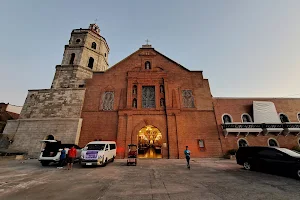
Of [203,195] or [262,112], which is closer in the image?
[203,195]

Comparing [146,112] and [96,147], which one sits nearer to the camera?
[96,147]

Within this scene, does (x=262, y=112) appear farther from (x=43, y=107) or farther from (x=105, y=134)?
(x=43, y=107)

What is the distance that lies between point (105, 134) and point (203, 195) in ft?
46.4

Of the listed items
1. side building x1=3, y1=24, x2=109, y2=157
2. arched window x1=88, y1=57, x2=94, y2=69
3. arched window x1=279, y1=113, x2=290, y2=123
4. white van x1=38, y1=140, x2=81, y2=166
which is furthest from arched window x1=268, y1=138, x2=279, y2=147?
arched window x1=88, y1=57, x2=94, y2=69

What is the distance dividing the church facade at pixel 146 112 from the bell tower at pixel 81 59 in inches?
6.4

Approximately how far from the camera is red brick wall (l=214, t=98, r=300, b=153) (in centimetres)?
1650

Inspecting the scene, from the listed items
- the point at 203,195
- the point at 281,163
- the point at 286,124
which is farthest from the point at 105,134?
the point at 286,124

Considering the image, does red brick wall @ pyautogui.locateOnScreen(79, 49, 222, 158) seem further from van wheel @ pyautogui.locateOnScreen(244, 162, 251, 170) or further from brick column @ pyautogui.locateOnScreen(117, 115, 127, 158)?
van wheel @ pyautogui.locateOnScreen(244, 162, 251, 170)

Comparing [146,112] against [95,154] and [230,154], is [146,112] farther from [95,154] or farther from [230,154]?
[230,154]

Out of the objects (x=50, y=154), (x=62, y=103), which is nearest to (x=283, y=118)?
(x=50, y=154)

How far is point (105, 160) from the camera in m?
11.1

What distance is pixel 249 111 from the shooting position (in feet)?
61.0

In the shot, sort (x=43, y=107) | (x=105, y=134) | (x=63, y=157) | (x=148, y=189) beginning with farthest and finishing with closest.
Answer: (x=43, y=107)
(x=105, y=134)
(x=63, y=157)
(x=148, y=189)

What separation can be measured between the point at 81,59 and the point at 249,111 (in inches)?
1052
